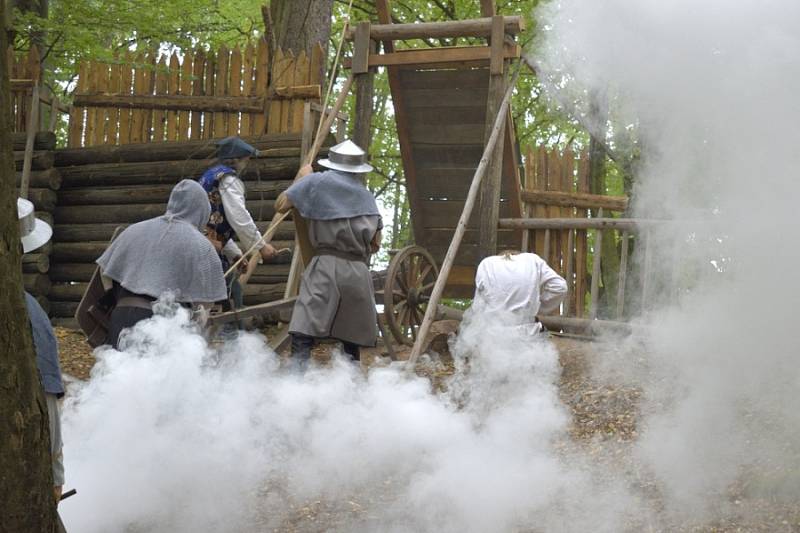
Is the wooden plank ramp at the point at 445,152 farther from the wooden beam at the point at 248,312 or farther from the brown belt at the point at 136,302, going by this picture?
the brown belt at the point at 136,302

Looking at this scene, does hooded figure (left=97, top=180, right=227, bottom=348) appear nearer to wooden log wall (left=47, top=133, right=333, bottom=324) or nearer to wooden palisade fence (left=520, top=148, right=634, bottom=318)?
wooden palisade fence (left=520, top=148, right=634, bottom=318)

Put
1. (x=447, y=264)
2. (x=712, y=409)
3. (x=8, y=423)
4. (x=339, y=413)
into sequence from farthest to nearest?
1. (x=447, y=264)
2. (x=339, y=413)
3. (x=712, y=409)
4. (x=8, y=423)

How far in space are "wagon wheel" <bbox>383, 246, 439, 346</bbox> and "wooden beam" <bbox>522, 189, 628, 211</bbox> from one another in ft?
5.67

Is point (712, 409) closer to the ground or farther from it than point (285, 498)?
farther from it

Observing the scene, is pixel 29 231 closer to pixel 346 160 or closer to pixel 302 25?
pixel 346 160

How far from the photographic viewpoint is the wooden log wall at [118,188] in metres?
9.74

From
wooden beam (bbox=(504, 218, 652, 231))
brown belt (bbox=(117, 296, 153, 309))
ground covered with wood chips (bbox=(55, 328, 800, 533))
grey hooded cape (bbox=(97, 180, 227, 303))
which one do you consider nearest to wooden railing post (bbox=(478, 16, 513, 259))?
wooden beam (bbox=(504, 218, 652, 231))

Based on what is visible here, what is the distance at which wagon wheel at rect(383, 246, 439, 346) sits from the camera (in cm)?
865

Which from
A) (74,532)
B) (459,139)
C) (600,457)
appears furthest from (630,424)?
(459,139)

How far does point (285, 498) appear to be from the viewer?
5.25 m

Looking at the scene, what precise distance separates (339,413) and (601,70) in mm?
2327

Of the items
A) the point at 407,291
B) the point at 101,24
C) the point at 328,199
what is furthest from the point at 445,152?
the point at 101,24

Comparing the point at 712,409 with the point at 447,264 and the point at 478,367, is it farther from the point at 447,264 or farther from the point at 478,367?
the point at 447,264

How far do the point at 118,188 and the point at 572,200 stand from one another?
4.64 metres
